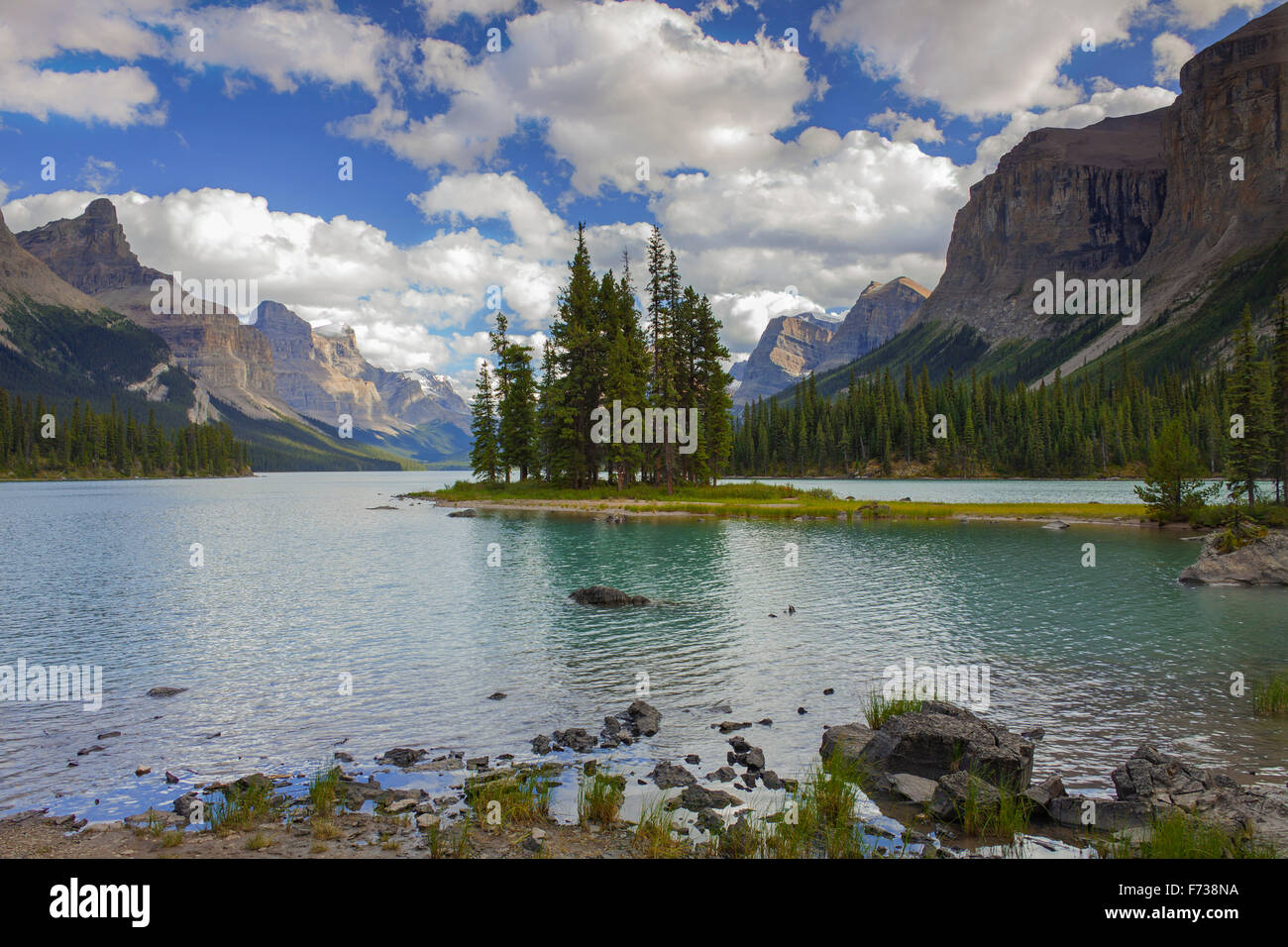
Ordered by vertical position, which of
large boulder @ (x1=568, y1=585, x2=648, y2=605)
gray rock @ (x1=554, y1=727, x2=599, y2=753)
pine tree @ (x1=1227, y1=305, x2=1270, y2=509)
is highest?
pine tree @ (x1=1227, y1=305, x2=1270, y2=509)

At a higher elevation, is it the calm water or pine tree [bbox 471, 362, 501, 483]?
pine tree [bbox 471, 362, 501, 483]

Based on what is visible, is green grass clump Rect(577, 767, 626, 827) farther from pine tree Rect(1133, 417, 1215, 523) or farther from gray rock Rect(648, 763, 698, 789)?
pine tree Rect(1133, 417, 1215, 523)

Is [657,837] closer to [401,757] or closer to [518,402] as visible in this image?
[401,757]

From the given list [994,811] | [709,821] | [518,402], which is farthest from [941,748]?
[518,402]

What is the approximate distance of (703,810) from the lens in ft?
39.0

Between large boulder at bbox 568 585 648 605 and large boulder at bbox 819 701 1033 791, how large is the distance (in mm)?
17016

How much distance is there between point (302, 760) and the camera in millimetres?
14789

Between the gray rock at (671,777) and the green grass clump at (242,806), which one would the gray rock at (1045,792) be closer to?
the gray rock at (671,777)

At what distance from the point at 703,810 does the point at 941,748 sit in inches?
199

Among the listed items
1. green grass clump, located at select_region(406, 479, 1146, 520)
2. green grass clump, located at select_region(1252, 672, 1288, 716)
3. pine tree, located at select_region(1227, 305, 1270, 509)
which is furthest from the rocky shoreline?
green grass clump, located at select_region(406, 479, 1146, 520)

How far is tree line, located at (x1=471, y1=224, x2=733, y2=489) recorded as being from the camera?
270 ft

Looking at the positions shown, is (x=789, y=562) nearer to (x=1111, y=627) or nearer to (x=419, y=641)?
(x=1111, y=627)
